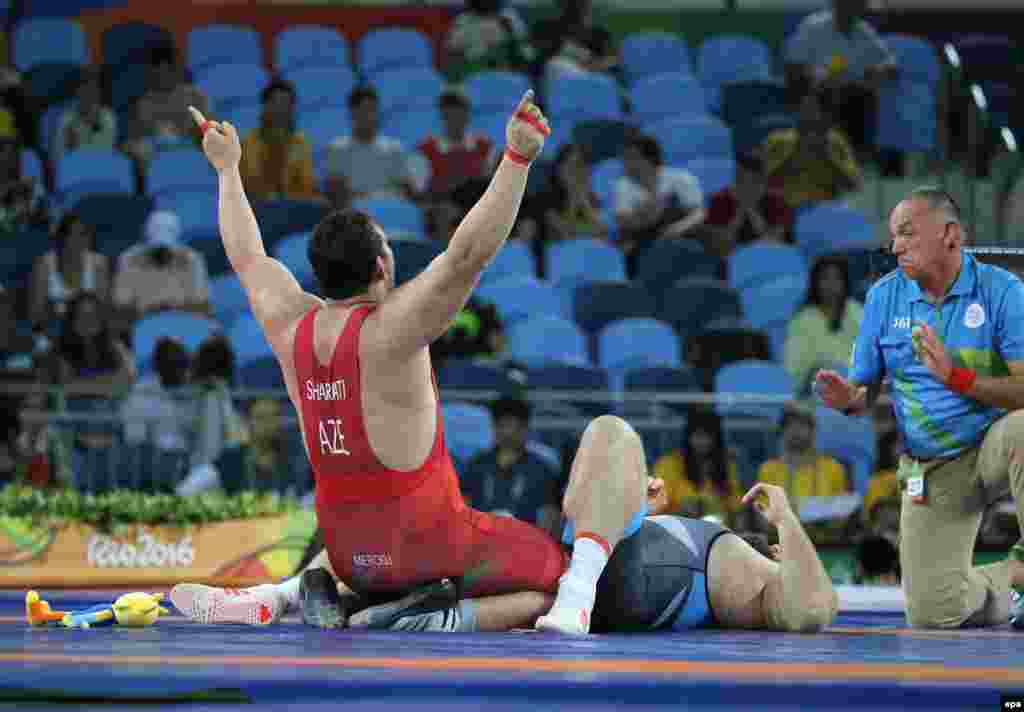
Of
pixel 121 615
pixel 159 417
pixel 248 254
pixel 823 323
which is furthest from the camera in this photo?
pixel 823 323

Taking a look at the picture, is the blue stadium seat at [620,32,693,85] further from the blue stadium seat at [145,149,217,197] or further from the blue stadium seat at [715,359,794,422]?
the blue stadium seat at [715,359,794,422]

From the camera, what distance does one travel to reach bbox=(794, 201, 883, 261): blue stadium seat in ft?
35.6

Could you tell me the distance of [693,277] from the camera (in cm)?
1038

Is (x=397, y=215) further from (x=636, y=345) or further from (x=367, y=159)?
(x=636, y=345)

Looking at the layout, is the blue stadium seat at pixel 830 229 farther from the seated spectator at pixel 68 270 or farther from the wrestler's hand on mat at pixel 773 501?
the wrestler's hand on mat at pixel 773 501

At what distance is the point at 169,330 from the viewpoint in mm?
9766

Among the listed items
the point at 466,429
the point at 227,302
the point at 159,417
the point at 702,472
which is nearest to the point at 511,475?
the point at 466,429

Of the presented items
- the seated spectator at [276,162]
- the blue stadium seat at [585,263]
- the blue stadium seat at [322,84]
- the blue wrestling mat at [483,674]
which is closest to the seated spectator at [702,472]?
the blue stadium seat at [585,263]

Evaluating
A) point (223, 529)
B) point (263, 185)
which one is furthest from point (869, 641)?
point (263, 185)

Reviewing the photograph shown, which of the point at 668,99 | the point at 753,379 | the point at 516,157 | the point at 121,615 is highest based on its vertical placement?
the point at 668,99

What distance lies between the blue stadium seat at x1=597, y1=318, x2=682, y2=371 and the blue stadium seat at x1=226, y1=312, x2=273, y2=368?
6.23 feet

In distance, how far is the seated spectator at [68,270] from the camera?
1007cm

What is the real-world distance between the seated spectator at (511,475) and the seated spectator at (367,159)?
3389mm

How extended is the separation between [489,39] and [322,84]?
1.24 meters
